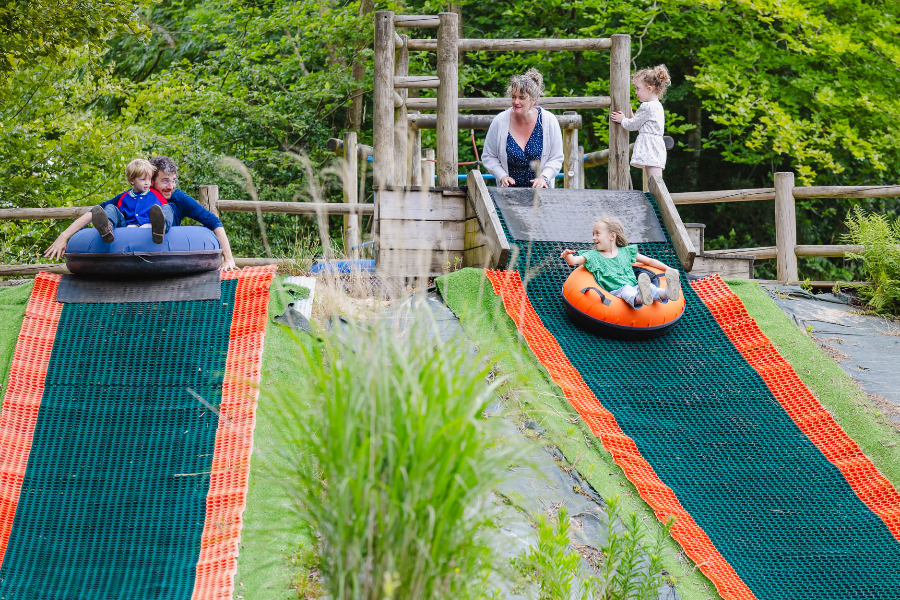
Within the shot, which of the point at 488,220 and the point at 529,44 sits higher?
the point at 529,44

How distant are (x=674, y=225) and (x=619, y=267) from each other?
1.12 m

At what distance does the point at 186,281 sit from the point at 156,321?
437 mm

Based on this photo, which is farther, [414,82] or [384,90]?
[414,82]

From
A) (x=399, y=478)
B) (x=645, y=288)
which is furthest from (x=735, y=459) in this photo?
(x=399, y=478)

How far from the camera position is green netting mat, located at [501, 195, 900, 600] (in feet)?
11.9

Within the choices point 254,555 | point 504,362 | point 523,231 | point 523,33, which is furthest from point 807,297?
point 523,33

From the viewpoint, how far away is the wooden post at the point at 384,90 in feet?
21.3

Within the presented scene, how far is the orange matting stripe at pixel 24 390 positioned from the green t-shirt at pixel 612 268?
122 inches

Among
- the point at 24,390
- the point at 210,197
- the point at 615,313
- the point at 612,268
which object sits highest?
the point at 210,197

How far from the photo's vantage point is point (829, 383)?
196 inches

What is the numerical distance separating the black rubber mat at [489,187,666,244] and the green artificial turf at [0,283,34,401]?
307 cm

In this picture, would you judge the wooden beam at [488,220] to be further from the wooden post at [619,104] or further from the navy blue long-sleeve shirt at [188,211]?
the navy blue long-sleeve shirt at [188,211]

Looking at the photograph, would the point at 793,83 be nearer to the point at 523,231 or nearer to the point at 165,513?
the point at 523,231

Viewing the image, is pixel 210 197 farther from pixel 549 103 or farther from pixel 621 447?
pixel 621 447
